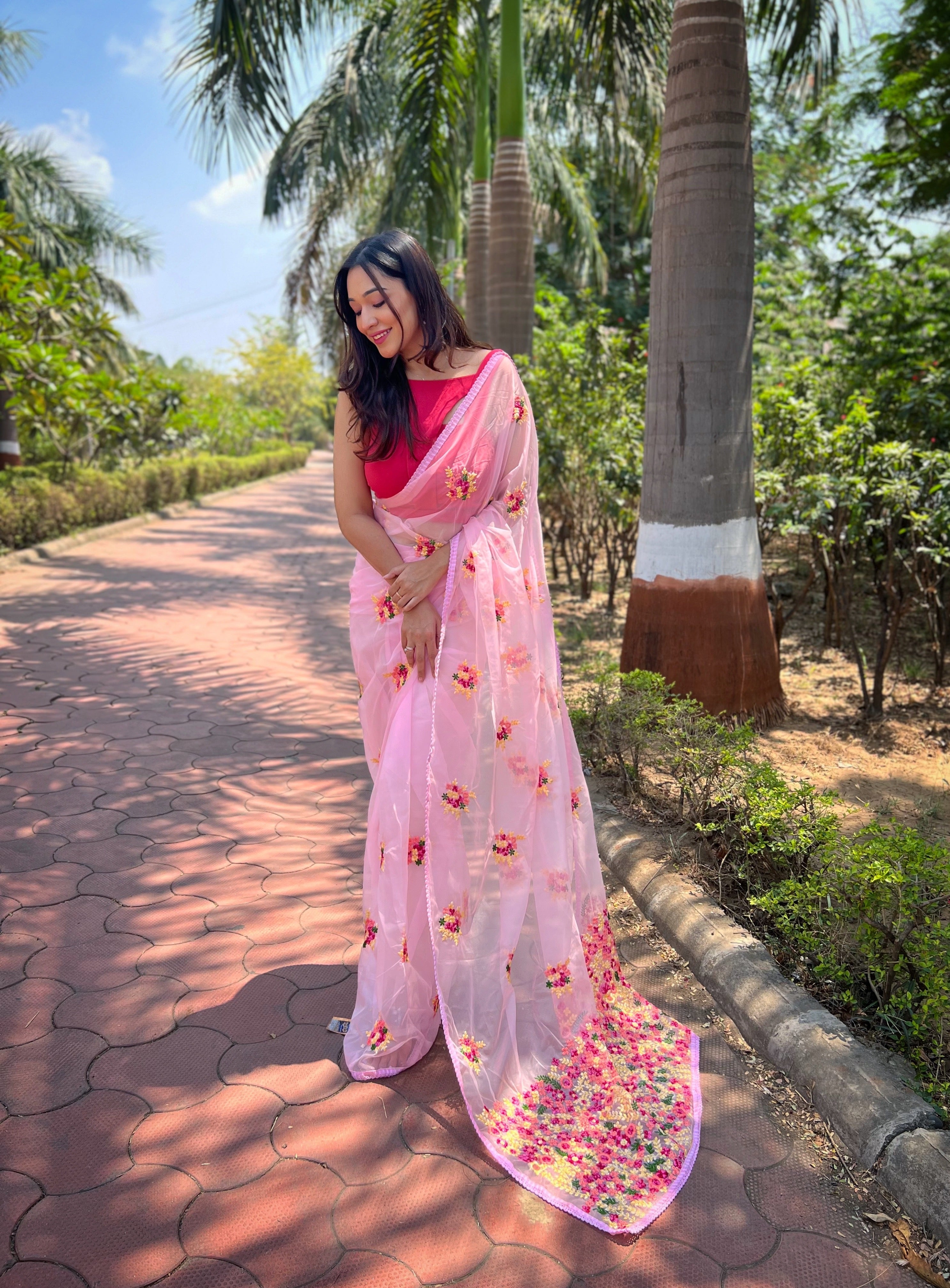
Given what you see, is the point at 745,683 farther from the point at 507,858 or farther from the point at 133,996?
Answer: the point at 133,996

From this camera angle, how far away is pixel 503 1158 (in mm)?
1839

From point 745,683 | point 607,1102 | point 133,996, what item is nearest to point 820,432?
point 745,683

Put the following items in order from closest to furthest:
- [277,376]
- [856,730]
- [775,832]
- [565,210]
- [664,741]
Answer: [775,832] → [664,741] → [856,730] → [565,210] → [277,376]

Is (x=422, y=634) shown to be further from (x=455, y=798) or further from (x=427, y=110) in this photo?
(x=427, y=110)

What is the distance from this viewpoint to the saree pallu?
2.07m

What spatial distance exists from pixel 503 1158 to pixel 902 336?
644 centimetres

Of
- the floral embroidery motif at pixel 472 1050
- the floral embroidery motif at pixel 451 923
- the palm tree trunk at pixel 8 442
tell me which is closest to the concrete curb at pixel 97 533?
the palm tree trunk at pixel 8 442

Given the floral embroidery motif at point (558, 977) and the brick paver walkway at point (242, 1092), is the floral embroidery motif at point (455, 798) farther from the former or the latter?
the brick paver walkway at point (242, 1092)

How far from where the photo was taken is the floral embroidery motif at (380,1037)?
6.88ft

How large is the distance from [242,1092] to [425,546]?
1302mm

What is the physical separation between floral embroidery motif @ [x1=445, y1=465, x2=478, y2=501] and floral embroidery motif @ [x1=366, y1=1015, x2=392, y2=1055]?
1223 millimetres

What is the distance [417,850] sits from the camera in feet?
7.03

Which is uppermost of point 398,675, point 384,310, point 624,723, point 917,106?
point 917,106

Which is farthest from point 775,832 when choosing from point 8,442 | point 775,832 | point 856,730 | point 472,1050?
point 8,442
